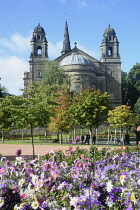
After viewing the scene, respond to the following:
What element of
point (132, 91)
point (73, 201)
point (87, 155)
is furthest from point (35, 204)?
point (132, 91)

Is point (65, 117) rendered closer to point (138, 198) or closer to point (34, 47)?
point (138, 198)

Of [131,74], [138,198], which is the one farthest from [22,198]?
[131,74]

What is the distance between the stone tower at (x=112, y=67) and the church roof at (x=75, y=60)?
5038 millimetres

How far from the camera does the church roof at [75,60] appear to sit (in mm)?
64625

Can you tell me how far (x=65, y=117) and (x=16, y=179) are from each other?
27.7 meters

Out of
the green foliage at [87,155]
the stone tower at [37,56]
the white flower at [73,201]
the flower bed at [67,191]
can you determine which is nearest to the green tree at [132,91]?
the stone tower at [37,56]

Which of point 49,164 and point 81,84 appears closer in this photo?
point 49,164

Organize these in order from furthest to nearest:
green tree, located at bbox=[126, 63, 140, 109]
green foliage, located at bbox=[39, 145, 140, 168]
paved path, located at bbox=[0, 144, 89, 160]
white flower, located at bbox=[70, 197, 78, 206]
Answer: green tree, located at bbox=[126, 63, 140, 109] → paved path, located at bbox=[0, 144, 89, 160] → green foliage, located at bbox=[39, 145, 140, 168] → white flower, located at bbox=[70, 197, 78, 206]

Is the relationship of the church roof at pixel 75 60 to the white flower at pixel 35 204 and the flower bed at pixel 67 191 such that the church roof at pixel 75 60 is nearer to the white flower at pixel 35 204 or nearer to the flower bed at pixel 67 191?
the flower bed at pixel 67 191

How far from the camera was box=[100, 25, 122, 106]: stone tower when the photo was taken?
6981 centimetres

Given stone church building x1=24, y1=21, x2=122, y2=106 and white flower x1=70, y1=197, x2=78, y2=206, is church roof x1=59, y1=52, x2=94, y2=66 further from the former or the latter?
white flower x1=70, y1=197, x2=78, y2=206

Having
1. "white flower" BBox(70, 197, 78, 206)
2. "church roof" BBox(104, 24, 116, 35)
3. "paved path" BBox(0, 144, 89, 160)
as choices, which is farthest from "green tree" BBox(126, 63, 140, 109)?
"white flower" BBox(70, 197, 78, 206)

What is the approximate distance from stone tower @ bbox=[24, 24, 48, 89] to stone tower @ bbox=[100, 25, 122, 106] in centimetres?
1482

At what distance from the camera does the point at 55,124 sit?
3331cm
